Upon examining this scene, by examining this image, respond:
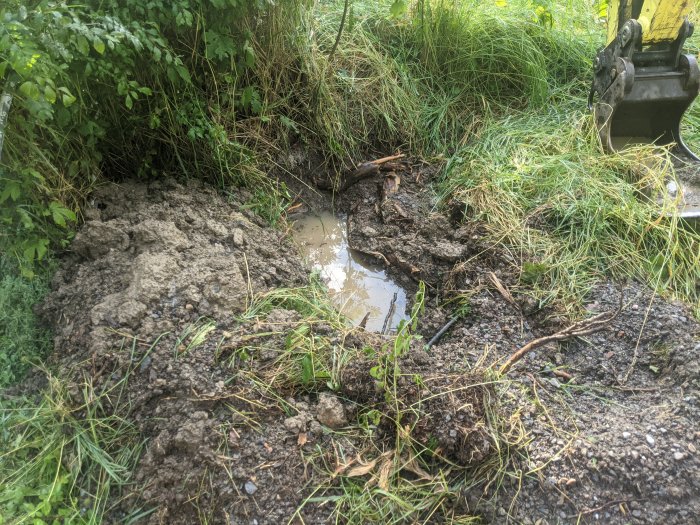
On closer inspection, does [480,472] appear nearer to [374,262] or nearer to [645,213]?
[374,262]

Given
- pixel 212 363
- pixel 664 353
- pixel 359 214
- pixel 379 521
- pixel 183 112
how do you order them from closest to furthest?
1. pixel 379 521
2. pixel 212 363
3. pixel 664 353
4. pixel 183 112
5. pixel 359 214

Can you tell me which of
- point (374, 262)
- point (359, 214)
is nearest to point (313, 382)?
point (374, 262)

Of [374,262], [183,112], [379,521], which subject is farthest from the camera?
[374,262]

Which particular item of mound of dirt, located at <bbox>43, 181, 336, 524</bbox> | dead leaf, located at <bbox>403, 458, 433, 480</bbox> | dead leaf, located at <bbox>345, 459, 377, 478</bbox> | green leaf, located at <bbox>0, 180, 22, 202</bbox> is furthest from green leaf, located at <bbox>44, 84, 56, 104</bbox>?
dead leaf, located at <bbox>403, 458, 433, 480</bbox>

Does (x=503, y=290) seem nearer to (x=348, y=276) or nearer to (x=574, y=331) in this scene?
(x=574, y=331)

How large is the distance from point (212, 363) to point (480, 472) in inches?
A: 43.6

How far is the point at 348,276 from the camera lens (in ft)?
10.9

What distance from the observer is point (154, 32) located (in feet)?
8.07

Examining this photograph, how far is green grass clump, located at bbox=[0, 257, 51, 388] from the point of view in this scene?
2.46 m

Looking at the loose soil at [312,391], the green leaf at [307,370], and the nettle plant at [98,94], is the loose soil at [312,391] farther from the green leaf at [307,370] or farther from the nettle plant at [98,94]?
the nettle plant at [98,94]

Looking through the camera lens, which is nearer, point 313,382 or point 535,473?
point 535,473

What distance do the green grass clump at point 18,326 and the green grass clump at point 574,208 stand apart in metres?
2.26

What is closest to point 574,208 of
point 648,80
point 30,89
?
point 648,80

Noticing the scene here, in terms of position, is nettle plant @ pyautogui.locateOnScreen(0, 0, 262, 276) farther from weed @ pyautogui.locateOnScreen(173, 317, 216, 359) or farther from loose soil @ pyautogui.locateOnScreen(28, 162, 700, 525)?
weed @ pyautogui.locateOnScreen(173, 317, 216, 359)
